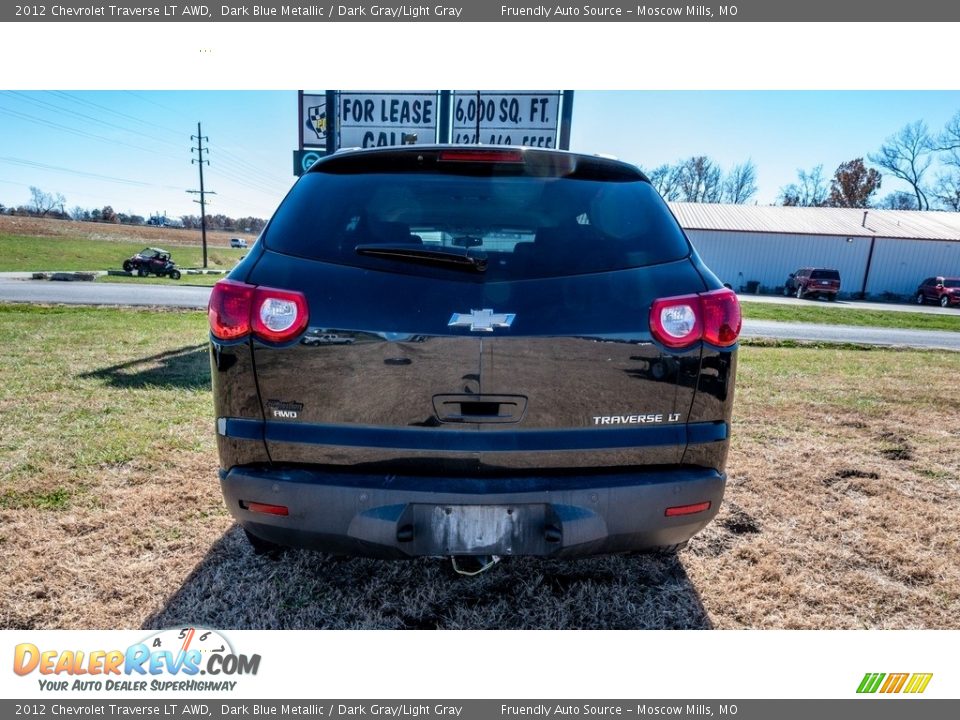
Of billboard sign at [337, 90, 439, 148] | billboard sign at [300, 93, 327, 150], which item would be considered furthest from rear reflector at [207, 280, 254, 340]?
billboard sign at [300, 93, 327, 150]

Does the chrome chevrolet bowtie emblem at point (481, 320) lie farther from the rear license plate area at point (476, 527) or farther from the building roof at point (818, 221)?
the building roof at point (818, 221)

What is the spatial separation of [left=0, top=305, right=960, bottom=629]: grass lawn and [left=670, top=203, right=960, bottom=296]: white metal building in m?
33.2

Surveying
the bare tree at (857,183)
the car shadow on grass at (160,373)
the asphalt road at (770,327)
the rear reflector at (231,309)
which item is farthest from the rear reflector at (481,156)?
the bare tree at (857,183)

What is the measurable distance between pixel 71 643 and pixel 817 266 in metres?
42.2

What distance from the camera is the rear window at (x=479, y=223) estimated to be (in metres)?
1.80

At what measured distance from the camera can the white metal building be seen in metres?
34.3

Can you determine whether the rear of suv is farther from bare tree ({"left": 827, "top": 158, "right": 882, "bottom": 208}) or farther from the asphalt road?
bare tree ({"left": 827, "top": 158, "right": 882, "bottom": 208})

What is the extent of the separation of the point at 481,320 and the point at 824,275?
34818mm

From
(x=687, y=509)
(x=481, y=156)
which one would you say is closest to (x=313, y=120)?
(x=481, y=156)

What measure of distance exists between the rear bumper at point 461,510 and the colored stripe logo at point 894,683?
112 cm

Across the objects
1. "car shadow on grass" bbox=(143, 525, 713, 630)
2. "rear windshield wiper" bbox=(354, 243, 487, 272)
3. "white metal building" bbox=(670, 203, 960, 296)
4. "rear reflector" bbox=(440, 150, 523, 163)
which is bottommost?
"car shadow on grass" bbox=(143, 525, 713, 630)

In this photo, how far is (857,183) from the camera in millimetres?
53125

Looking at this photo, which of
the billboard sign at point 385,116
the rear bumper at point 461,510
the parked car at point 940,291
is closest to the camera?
the rear bumper at point 461,510

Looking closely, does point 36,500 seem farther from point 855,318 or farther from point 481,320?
point 855,318
